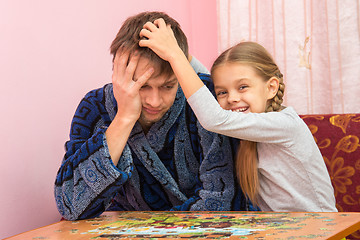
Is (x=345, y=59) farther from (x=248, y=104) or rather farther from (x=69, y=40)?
(x=69, y=40)

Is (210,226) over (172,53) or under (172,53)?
under

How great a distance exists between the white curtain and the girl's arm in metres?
1.17

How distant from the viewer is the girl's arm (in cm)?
116

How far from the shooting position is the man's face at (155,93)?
121cm

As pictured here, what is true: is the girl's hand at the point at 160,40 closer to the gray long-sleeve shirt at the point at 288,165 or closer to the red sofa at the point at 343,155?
the gray long-sleeve shirt at the point at 288,165

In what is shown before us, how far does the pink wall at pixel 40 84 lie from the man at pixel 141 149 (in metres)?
0.30

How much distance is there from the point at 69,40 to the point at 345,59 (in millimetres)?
1298

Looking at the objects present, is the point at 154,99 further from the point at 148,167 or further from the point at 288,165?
the point at 288,165

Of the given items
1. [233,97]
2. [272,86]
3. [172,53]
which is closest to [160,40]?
[172,53]

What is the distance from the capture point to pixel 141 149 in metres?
1.32

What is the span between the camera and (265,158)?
136cm

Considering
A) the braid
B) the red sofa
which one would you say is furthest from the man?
the red sofa

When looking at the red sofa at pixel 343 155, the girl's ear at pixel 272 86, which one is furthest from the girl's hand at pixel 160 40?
the red sofa at pixel 343 155

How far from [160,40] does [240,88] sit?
34 centimetres
